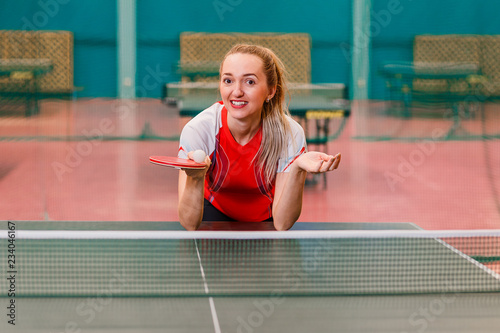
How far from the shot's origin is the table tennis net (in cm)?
195

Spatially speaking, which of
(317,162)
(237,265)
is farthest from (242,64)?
(237,265)

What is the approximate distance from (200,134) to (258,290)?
0.80 metres

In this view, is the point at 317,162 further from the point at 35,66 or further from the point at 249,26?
the point at 249,26

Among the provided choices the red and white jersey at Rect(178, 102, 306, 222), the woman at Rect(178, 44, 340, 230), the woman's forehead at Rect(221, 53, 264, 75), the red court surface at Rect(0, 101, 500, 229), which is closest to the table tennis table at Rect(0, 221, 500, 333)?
the woman at Rect(178, 44, 340, 230)

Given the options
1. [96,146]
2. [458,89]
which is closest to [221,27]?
[96,146]

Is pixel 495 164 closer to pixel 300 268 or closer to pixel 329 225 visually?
pixel 329 225

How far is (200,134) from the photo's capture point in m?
2.49

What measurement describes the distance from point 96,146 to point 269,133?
6088 mm

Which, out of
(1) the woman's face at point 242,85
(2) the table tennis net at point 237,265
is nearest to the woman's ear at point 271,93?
(1) the woman's face at point 242,85

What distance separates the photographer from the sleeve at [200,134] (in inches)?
96.6

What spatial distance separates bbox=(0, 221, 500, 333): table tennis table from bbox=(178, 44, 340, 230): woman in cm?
18

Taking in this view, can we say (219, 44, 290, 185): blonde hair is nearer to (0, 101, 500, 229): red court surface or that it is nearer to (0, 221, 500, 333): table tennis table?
(0, 221, 500, 333): table tennis table

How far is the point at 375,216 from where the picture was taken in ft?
17.2

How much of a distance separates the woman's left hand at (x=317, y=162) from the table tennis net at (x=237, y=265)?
0.21m
